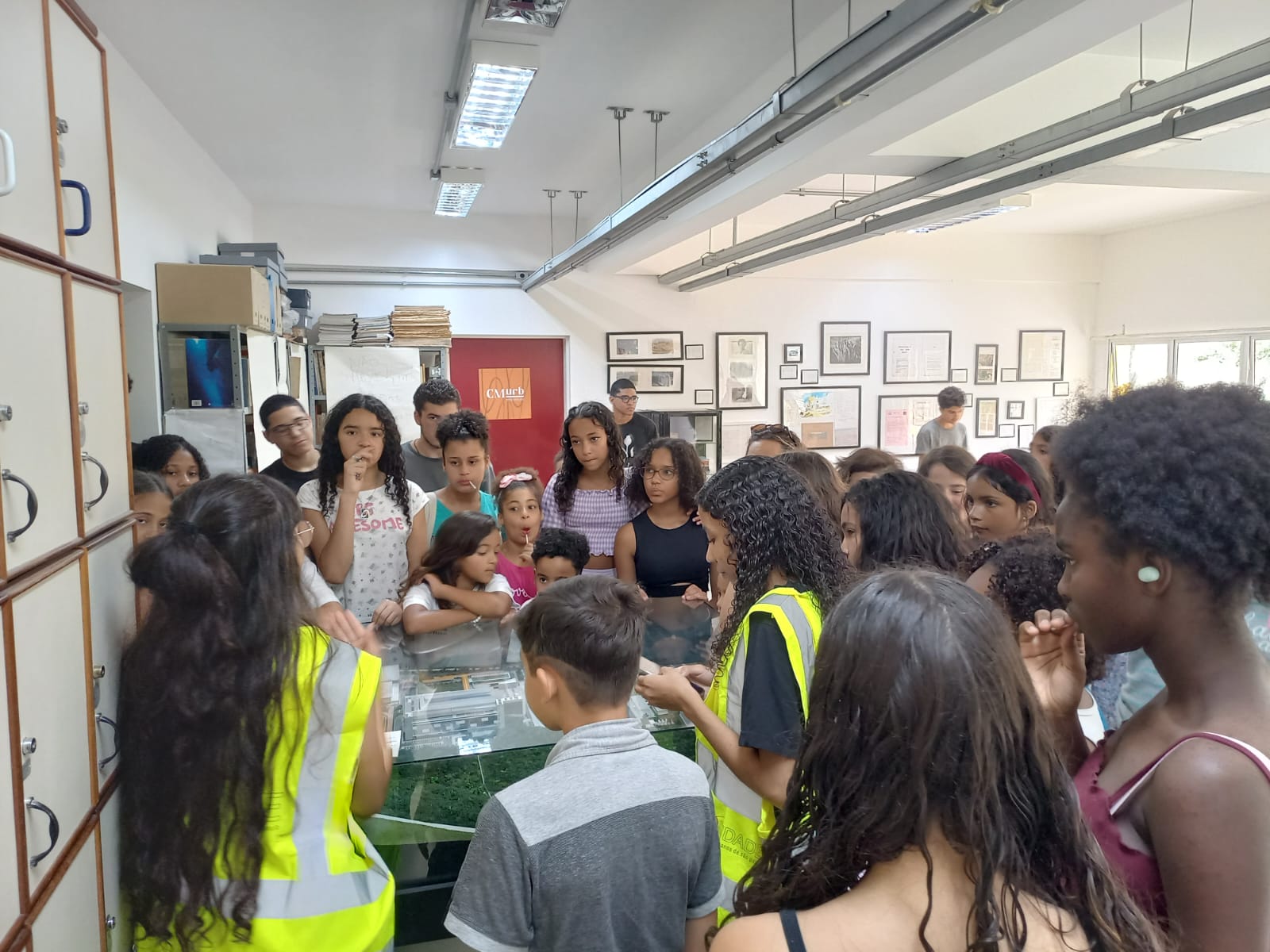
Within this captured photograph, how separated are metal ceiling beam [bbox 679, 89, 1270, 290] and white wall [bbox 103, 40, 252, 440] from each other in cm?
380

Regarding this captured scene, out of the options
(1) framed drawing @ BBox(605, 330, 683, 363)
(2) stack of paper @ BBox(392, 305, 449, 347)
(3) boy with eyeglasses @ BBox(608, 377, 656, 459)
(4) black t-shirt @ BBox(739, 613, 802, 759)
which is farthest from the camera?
(1) framed drawing @ BBox(605, 330, 683, 363)

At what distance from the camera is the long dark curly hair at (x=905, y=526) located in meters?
1.86

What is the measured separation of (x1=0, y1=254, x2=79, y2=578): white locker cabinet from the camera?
97 cm

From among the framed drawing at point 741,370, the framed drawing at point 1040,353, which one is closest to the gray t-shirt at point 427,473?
the framed drawing at point 741,370

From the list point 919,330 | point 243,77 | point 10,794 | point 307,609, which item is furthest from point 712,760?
point 919,330

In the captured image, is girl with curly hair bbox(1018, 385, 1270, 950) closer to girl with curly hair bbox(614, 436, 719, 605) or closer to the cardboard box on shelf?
girl with curly hair bbox(614, 436, 719, 605)

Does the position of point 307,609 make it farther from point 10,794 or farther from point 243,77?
point 243,77

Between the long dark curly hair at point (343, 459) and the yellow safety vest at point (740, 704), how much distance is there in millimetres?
1509

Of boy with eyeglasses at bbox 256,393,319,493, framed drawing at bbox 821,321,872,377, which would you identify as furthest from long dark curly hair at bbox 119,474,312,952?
framed drawing at bbox 821,321,872,377

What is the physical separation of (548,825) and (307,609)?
56 centimetres

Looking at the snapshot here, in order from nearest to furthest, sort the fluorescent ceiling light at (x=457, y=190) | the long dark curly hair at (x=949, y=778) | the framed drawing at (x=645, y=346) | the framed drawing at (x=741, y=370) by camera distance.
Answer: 1. the long dark curly hair at (x=949, y=778)
2. the fluorescent ceiling light at (x=457, y=190)
3. the framed drawing at (x=645, y=346)
4. the framed drawing at (x=741, y=370)

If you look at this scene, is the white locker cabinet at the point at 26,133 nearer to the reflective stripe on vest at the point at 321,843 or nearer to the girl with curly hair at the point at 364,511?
the reflective stripe on vest at the point at 321,843

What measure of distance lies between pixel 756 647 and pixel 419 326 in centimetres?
521

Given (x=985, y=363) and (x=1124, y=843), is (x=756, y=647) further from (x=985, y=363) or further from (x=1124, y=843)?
(x=985, y=363)
